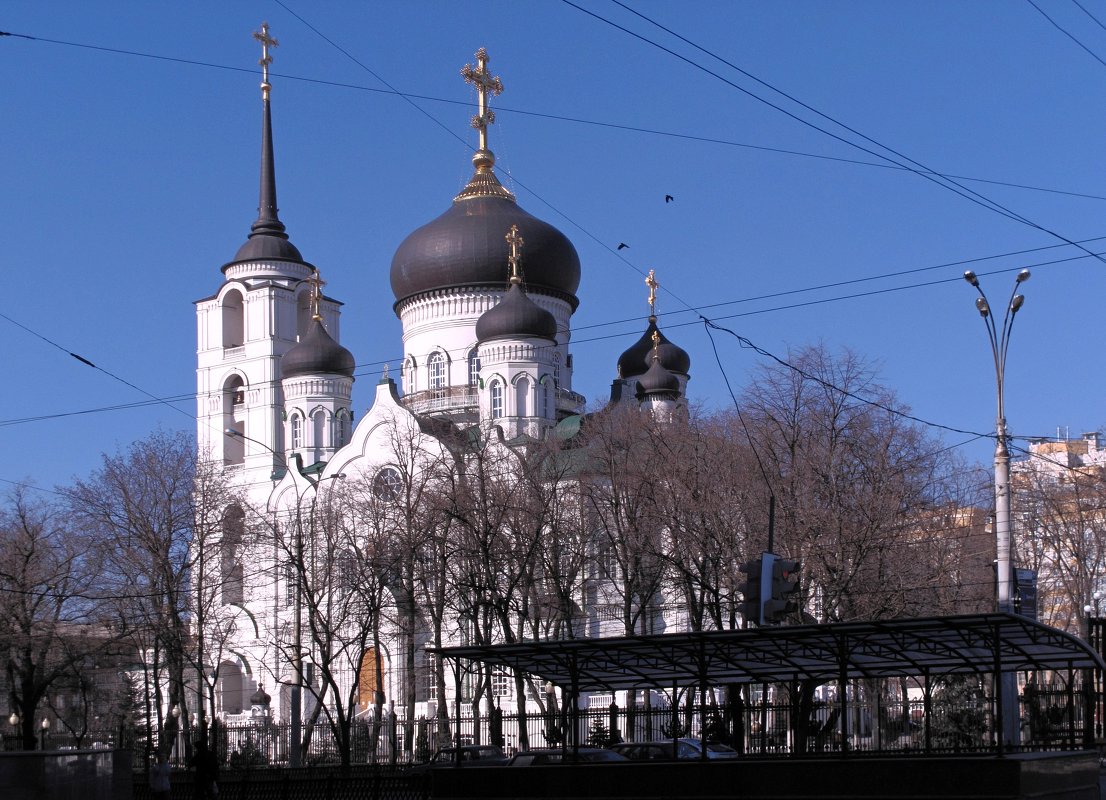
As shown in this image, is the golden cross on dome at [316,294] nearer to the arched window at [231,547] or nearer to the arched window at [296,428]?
the arched window at [296,428]

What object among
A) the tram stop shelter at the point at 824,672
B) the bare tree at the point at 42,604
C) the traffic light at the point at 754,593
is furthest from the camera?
the bare tree at the point at 42,604

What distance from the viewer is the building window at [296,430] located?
209ft

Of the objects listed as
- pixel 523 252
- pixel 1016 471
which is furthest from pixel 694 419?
pixel 523 252

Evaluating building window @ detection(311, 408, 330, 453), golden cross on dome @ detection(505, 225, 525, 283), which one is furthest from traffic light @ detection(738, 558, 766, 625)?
building window @ detection(311, 408, 330, 453)

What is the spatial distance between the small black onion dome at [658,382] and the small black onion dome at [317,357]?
11.9 meters

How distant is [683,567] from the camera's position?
115ft

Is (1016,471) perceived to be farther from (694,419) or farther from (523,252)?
(523,252)

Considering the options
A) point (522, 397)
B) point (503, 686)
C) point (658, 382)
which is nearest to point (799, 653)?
point (503, 686)

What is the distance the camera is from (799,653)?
20641 mm

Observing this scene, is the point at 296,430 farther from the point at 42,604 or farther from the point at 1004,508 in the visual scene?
the point at 1004,508

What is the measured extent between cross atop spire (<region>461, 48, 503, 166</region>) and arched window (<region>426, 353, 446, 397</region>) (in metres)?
9.63

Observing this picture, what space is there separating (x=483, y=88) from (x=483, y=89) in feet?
0.23

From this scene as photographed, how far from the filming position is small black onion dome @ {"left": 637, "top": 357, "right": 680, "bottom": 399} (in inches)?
2452

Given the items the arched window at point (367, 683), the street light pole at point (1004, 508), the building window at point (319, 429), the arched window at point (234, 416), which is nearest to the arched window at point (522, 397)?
the building window at point (319, 429)
